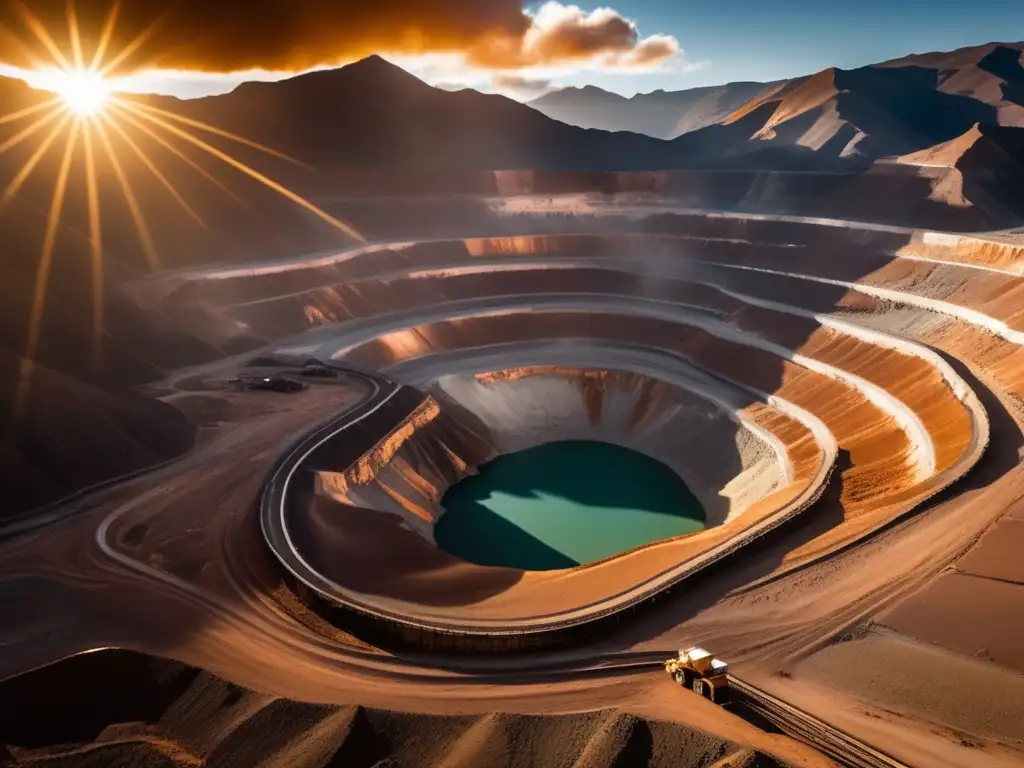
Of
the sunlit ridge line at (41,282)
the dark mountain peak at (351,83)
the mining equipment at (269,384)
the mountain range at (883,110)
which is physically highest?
the dark mountain peak at (351,83)

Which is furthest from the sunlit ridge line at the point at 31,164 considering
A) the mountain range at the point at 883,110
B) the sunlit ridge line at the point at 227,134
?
the mountain range at the point at 883,110

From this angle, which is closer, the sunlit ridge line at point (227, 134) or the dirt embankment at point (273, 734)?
the dirt embankment at point (273, 734)

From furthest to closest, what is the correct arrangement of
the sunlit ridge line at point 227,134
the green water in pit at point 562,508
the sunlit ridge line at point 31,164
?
1. the sunlit ridge line at point 227,134
2. the sunlit ridge line at point 31,164
3. the green water in pit at point 562,508

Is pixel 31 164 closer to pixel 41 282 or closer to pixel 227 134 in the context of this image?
pixel 41 282

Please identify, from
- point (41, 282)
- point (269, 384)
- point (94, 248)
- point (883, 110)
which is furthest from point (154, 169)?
point (883, 110)

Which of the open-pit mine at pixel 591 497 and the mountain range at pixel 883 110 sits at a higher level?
the mountain range at pixel 883 110

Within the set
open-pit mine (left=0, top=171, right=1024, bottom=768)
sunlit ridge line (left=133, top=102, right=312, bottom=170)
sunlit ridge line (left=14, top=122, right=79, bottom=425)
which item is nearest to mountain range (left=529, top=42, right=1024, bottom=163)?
open-pit mine (left=0, top=171, right=1024, bottom=768)

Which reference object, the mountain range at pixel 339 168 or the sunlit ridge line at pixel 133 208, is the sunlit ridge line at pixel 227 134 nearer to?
the mountain range at pixel 339 168

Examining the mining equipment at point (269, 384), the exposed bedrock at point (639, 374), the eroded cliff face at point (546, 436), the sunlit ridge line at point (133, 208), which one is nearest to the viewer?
the exposed bedrock at point (639, 374)
